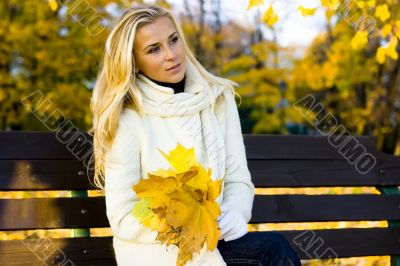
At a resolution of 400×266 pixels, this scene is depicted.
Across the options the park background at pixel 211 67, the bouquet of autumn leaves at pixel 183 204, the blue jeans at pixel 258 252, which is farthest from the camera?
the park background at pixel 211 67

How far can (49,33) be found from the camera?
377 inches

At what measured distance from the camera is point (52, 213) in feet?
10.1

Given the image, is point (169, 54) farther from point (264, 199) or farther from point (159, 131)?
point (264, 199)

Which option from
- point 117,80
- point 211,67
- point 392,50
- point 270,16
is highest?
point 270,16

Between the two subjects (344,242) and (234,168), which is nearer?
(234,168)

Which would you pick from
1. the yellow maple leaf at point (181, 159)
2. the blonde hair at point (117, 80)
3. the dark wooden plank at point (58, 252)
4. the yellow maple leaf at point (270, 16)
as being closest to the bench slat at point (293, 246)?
the dark wooden plank at point (58, 252)

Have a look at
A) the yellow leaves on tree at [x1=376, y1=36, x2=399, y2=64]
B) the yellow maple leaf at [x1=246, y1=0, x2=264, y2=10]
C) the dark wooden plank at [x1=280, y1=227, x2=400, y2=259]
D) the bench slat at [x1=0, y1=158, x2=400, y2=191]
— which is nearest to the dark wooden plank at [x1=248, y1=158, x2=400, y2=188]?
the bench slat at [x1=0, y1=158, x2=400, y2=191]

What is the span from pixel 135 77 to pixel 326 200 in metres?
1.38

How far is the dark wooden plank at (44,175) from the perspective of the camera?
3.07 m

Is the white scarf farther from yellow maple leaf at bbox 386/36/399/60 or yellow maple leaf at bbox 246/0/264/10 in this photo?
yellow maple leaf at bbox 386/36/399/60

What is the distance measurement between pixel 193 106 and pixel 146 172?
0.39 meters

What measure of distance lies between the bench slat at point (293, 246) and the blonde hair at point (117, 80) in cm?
56

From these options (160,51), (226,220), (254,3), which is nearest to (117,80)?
(160,51)

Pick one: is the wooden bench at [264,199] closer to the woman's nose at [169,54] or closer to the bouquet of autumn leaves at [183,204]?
the woman's nose at [169,54]
